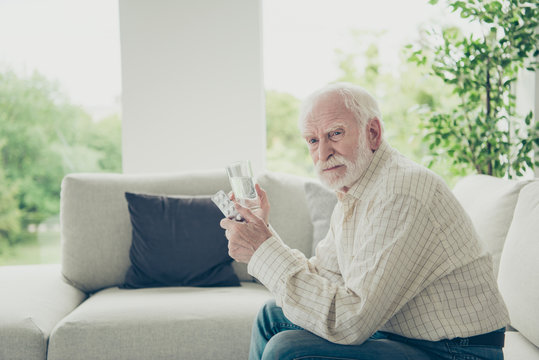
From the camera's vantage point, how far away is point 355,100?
4.58ft

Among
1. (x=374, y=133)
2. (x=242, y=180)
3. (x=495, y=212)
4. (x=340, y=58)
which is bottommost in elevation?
(x=495, y=212)

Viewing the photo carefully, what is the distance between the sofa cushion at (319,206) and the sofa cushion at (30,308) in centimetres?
A: 107

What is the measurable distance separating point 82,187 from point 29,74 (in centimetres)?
148

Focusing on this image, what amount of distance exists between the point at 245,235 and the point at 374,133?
0.45 meters

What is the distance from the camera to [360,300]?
3.78 feet

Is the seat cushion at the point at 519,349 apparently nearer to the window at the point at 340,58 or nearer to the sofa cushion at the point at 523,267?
the sofa cushion at the point at 523,267

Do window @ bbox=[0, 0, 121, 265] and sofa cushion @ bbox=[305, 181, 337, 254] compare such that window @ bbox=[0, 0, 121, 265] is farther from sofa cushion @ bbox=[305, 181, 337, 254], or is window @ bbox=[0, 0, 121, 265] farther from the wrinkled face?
the wrinkled face

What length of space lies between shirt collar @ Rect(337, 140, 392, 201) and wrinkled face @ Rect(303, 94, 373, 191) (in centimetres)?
2

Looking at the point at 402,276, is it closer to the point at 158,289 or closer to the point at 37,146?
the point at 158,289

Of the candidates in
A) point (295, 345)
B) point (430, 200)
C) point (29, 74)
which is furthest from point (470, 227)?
point (29, 74)

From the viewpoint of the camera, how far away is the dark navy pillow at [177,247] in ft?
7.38

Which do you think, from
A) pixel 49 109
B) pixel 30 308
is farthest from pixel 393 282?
pixel 49 109

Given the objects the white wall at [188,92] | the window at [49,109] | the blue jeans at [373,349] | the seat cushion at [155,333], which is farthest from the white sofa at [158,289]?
the window at [49,109]

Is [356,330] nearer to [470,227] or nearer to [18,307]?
[470,227]
